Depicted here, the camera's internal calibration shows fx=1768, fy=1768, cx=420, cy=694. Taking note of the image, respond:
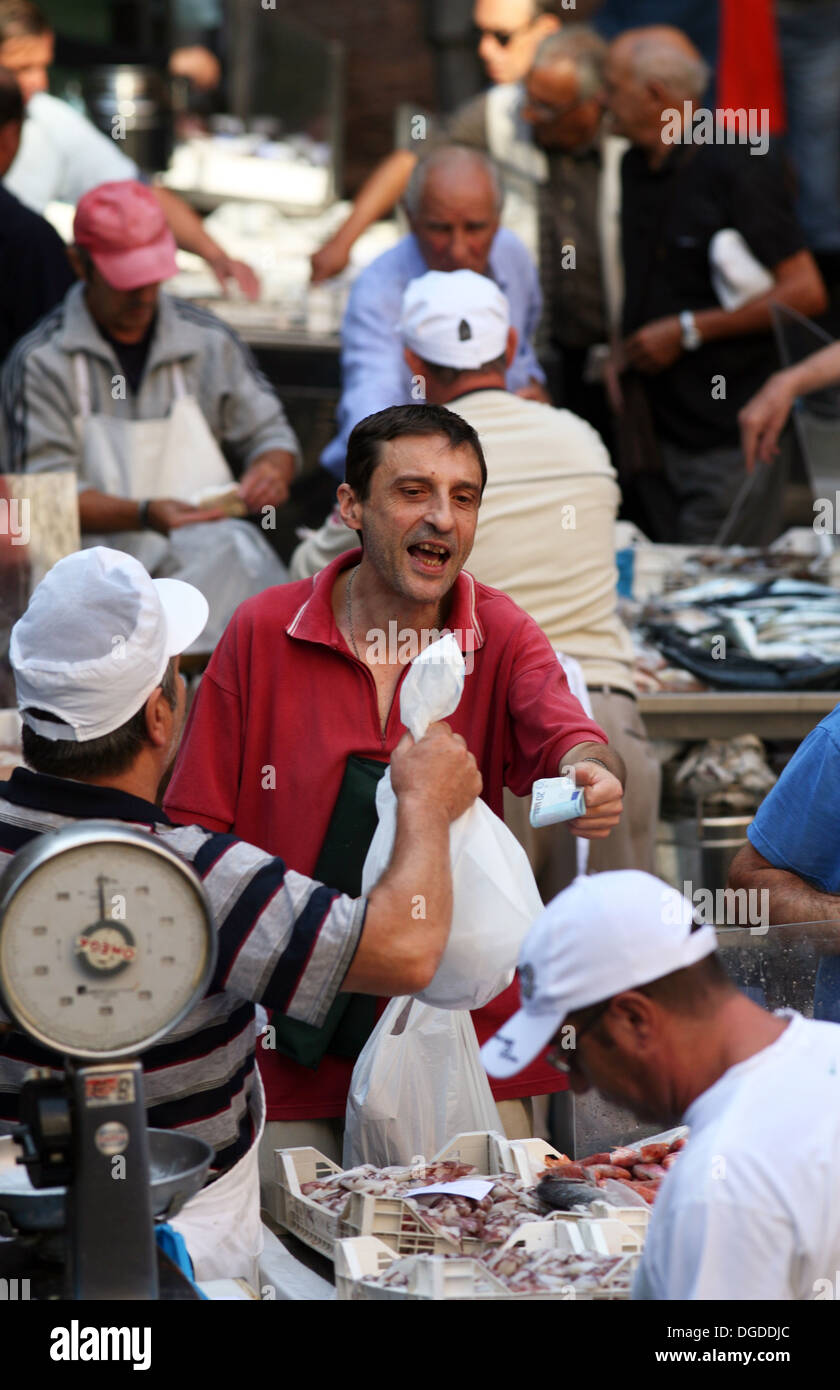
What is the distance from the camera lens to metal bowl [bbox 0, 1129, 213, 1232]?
1.79 meters

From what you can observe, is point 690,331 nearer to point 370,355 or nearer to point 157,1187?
point 370,355

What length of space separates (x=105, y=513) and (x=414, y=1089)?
2450mm

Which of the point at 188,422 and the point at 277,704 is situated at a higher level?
the point at 188,422

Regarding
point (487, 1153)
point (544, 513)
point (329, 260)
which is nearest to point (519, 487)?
point (544, 513)

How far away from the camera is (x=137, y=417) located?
16.6ft

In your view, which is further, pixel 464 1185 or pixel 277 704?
pixel 277 704

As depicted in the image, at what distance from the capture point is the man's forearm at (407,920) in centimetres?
206

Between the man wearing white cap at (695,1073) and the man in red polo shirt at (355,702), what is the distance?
3.41 feet

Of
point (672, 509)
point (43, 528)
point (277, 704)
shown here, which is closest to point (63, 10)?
point (672, 509)

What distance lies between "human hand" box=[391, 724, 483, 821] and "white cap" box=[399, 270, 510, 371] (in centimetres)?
189

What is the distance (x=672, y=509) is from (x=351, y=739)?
433 cm
